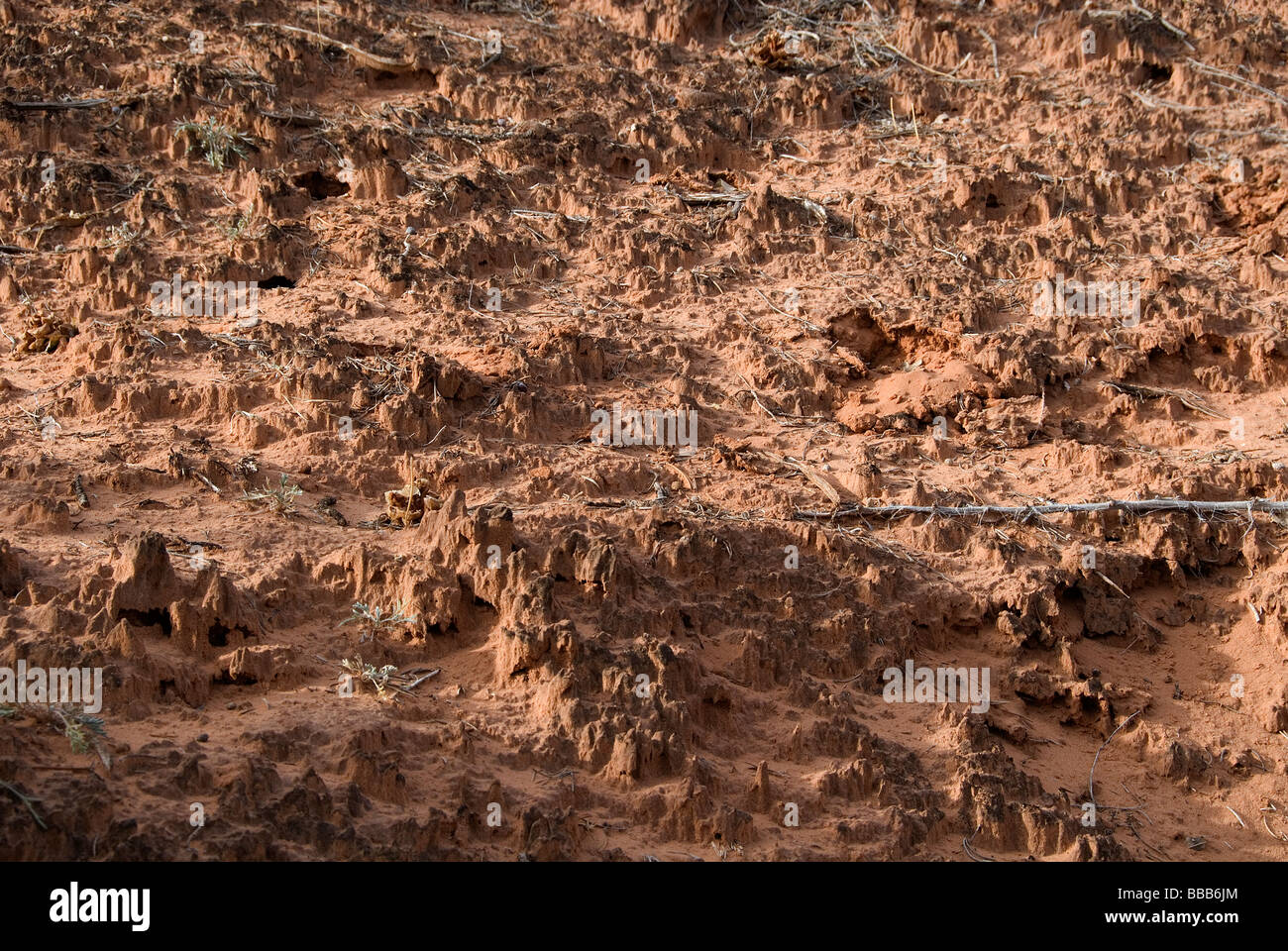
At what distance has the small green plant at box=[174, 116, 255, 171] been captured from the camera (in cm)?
705

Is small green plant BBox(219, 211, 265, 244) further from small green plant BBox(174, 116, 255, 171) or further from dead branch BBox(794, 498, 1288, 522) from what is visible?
dead branch BBox(794, 498, 1288, 522)

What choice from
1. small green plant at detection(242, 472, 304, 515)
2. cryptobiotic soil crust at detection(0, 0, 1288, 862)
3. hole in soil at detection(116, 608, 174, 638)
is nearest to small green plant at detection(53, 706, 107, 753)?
cryptobiotic soil crust at detection(0, 0, 1288, 862)

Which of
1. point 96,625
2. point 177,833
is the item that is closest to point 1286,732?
point 177,833

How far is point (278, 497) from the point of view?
509 cm

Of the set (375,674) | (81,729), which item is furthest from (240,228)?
(81,729)

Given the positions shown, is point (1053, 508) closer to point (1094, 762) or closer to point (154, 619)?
point (1094, 762)

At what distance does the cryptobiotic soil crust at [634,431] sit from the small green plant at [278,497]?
2 cm

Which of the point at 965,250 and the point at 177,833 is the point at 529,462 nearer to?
the point at 177,833

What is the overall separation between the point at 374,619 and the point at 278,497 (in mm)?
749

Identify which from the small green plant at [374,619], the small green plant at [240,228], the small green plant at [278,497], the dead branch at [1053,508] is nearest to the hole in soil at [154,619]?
the small green plant at [374,619]

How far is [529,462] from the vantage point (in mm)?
5488

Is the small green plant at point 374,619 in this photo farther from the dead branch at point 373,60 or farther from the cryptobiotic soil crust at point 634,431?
the dead branch at point 373,60

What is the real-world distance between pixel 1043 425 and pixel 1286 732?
1.63 m

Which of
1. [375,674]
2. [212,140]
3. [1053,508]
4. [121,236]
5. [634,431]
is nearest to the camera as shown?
[375,674]
